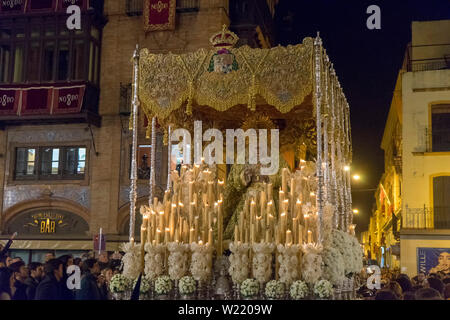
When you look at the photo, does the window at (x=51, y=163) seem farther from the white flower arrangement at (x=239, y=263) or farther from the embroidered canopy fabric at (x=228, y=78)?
the white flower arrangement at (x=239, y=263)

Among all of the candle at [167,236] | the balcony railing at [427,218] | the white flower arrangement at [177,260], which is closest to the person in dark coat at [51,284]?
the white flower arrangement at [177,260]

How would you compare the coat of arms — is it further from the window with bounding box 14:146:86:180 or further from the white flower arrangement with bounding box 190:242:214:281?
the window with bounding box 14:146:86:180

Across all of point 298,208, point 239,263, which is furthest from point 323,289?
point 298,208

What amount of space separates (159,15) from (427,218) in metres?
11.9

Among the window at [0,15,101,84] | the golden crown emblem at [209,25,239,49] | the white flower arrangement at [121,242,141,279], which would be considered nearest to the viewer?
the white flower arrangement at [121,242,141,279]

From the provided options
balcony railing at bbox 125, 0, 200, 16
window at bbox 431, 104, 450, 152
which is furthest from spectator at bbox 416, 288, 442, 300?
window at bbox 431, 104, 450, 152

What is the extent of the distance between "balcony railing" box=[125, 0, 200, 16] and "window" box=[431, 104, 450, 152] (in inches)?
375

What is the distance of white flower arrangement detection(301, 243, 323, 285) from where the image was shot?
908 centimetres

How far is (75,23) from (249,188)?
44.0 feet

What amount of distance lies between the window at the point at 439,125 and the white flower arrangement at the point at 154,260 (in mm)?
15961

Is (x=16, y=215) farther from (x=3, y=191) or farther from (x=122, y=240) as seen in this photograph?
(x=122, y=240)

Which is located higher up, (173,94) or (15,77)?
(15,77)
